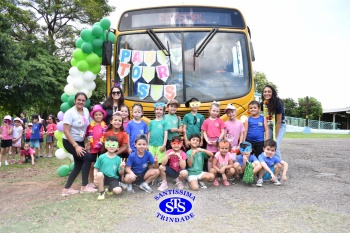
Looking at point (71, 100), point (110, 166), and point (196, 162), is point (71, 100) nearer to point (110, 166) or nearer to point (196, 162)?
point (110, 166)

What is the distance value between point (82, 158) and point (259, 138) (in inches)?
118

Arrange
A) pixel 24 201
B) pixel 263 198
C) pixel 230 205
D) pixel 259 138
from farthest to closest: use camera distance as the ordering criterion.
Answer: pixel 259 138 < pixel 24 201 < pixel 263 198 < pixel 230 205

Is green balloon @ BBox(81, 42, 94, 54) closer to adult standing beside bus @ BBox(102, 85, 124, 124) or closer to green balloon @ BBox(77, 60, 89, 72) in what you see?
green balloon @ BBox(77, 60, 89, 72)

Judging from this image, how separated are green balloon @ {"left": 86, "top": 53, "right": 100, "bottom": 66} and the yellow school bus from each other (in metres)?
0.28

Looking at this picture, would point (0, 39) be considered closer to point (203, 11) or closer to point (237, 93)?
point (203, 11)

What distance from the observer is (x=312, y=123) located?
121ft

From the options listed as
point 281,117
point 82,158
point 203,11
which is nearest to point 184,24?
point 203,11

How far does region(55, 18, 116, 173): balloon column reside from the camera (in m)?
6.64

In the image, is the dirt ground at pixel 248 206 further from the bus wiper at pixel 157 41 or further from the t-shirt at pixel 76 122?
the bus wiper at pixel 157 41

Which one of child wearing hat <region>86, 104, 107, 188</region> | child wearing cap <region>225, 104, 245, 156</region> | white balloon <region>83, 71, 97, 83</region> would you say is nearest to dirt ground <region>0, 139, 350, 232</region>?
child wearing cap <region>225, 104, 245, 156</region>

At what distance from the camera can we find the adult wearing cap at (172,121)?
5.95 meters

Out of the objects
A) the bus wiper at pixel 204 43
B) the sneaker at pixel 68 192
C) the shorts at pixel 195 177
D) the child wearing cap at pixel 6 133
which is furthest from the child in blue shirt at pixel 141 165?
the child wearing cap at pixel 6 133

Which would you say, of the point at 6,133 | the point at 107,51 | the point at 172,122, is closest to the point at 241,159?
the point at 172,122

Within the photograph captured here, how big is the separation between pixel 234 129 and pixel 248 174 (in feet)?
2.67
